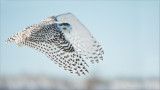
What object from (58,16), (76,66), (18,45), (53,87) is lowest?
(53,87)

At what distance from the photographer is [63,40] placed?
3646 millimetres

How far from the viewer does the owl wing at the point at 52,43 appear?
3652mm

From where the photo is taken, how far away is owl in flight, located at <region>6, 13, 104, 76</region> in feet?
12.0

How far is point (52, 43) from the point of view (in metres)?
3.75

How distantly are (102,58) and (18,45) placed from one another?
0.94 metres

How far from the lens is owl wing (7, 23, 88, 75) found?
144 inches

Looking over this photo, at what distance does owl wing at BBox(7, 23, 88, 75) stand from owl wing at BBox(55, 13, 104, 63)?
0.11 m

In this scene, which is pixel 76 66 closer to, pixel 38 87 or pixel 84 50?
pixel 84 50

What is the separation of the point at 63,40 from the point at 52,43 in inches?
6.4

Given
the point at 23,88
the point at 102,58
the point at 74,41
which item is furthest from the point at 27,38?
the point at 23,88

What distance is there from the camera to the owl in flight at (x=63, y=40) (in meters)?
3.67

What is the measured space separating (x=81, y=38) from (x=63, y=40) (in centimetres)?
39

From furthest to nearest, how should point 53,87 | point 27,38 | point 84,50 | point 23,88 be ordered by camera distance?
point 53,87
point 23,88
point 84,50
point 27,38

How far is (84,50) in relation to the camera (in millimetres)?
3910
